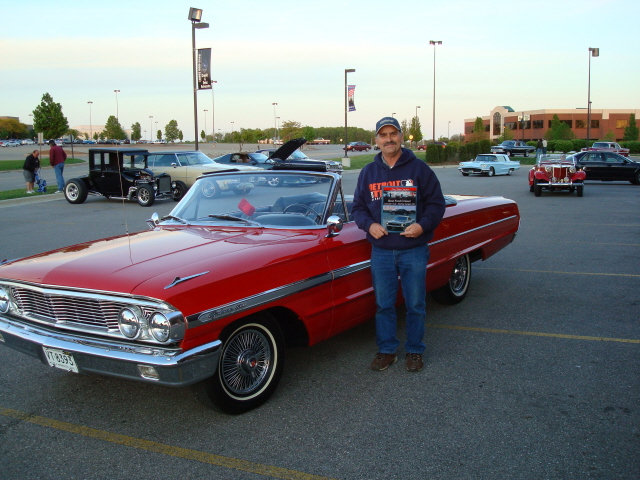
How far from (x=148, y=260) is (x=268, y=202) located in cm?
139

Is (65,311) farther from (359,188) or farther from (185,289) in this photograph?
(359,188)

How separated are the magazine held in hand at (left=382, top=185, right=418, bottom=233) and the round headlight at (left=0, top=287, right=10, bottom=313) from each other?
8.55ft

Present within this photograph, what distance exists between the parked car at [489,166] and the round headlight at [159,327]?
30117 mm

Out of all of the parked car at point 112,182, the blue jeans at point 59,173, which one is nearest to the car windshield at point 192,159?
the parked car at point 112,182

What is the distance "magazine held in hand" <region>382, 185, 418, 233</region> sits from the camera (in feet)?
13.5

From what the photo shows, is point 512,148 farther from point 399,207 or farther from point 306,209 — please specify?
point 399,207

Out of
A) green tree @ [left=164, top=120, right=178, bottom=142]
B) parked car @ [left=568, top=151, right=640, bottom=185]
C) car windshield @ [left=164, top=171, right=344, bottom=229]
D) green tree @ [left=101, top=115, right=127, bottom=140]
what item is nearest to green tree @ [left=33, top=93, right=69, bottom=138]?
green tree @ [left=101, top=115, right=127, bottom=140]

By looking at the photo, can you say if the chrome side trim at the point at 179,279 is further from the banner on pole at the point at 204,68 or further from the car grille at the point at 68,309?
the banner on pole at the point at 204,68

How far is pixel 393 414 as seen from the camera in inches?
145

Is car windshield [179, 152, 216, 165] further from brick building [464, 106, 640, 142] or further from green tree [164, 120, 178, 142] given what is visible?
green tree [164, 120, 178, 142]

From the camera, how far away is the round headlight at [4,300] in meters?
3.85

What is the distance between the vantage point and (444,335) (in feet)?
17.1

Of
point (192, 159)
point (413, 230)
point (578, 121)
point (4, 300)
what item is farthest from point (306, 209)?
point (578, 121)

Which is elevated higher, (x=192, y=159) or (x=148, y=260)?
(x=192, y=159)
